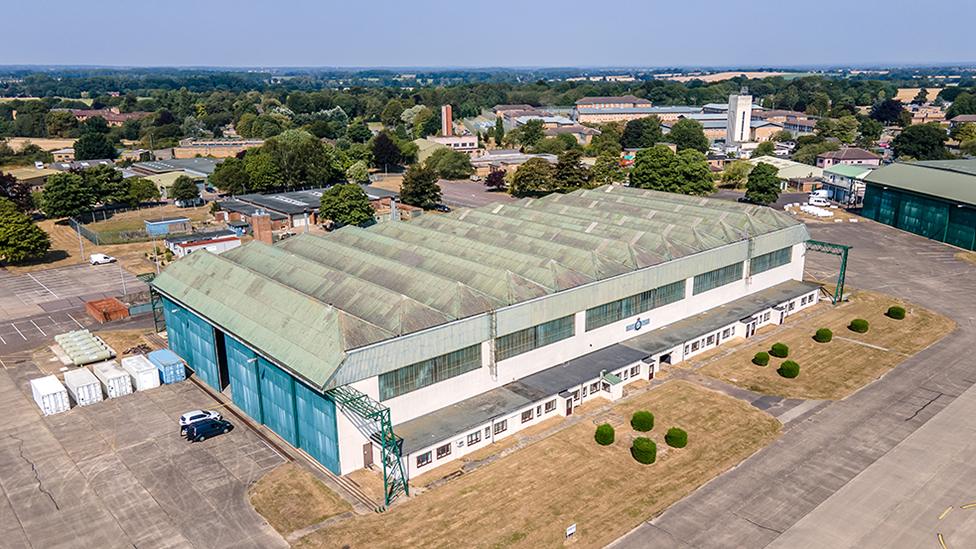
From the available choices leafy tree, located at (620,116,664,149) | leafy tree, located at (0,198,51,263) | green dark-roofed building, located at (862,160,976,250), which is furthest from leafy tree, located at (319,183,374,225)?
leafy tree, located at (620,116,664,149)

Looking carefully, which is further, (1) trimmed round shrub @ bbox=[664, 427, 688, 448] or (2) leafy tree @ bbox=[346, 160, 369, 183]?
(2) leafy tree @ bbox=[346, 160, 369, 183]

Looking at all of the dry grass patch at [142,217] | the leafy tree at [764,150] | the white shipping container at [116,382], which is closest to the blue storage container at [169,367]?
the white shipping container at [116,382]

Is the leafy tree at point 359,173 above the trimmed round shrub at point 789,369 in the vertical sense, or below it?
above

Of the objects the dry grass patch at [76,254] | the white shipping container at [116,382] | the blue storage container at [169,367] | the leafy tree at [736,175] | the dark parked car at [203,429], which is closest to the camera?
the dark parked car at [203,429]

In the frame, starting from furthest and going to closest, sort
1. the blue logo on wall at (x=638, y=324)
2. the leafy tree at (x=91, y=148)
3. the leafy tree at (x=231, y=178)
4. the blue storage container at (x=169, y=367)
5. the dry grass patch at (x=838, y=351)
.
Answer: the leafy tree at (x=91, y=148), the leafy tree at (x=231, y=178), the blue logo on wall at (x=638, y=324), the blue storage container at (x=169, y=367), the dry grass patch at (x=838, y=351)

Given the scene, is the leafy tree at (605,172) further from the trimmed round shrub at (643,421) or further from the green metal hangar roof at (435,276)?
the trimmed round shrub at (643,421)

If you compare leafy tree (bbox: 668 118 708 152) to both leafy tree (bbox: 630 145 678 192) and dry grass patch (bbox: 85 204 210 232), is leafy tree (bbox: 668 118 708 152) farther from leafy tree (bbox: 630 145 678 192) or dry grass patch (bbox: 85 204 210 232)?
dry grass patch (bbox: 85 204 210 232)
